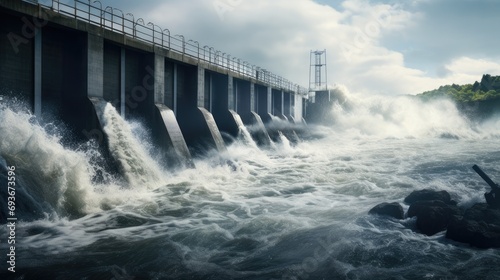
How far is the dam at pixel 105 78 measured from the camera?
11508 millimetres

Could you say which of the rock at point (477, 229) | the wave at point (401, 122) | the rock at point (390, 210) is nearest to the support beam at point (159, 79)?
the rock at point (390, 210)

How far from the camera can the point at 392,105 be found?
183 feet

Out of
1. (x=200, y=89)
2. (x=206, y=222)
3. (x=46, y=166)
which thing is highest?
(x=200, y=89)

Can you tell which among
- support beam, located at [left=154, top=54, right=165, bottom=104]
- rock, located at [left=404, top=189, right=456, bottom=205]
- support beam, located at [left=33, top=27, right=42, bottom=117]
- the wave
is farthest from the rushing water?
the wave

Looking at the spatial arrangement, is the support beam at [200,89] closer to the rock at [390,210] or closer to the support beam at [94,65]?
the support beam at [94,65]

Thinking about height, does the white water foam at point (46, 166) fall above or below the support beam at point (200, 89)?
below

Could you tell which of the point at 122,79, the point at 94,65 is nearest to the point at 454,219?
the point at 94,65

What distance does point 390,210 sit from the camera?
9.45m

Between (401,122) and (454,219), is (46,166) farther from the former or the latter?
(401,122)

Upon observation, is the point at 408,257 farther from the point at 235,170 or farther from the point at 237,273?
the point at 235,170

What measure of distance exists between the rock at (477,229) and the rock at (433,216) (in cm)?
37

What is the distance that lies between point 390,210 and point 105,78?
1245 cm

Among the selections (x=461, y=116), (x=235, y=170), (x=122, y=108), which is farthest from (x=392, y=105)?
(x=122, y=108)

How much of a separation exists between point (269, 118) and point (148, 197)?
22889 mm
